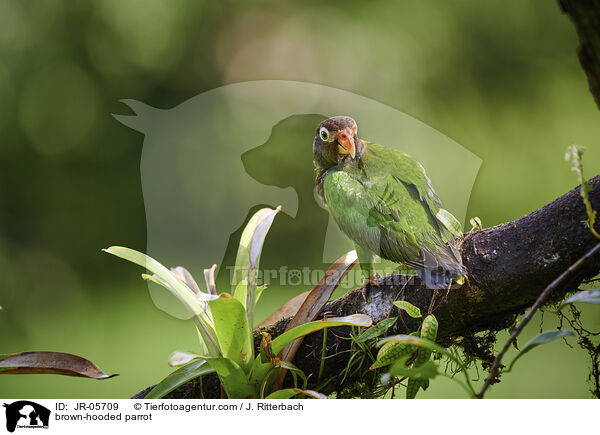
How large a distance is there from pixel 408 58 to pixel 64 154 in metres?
1.21

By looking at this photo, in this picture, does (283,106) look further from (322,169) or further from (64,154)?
(64,154)

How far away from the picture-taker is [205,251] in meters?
1.28

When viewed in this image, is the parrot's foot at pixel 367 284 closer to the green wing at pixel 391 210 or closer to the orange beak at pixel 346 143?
the green wing at pixel 391 210

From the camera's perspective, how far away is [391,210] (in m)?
0.71

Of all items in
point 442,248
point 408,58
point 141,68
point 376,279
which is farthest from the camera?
point 141,68

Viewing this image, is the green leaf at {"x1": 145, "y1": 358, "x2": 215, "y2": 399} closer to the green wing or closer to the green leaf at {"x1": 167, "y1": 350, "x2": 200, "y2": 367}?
the green leaf at {"x1": 167, "y1": 350, "x2": 200, "y2": 367}

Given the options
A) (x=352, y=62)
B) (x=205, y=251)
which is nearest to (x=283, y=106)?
(x=352, y=62)

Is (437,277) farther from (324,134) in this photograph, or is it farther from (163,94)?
(163,94)

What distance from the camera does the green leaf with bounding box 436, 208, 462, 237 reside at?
0.73 meters

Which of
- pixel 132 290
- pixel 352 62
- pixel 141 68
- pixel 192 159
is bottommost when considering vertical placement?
pixel 132 290

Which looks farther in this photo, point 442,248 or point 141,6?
point 141,6

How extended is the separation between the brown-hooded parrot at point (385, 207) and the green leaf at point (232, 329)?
0.68 ft
